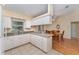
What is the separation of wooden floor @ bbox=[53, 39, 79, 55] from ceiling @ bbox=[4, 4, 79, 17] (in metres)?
0.50

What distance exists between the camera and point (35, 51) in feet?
4.67

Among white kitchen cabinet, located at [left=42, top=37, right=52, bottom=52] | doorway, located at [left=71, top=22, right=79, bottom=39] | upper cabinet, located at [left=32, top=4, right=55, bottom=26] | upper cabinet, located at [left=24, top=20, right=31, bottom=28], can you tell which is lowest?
white kitchen cabinet, located at [left=42, top=37, right=52, bottom=52]

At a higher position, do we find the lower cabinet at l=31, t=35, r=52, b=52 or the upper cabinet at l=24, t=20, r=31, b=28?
the upper cabinet at l=24, t=20, r=31, b=28

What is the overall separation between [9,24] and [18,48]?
0.43 meters

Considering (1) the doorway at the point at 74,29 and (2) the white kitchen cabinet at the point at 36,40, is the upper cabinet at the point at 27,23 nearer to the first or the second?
(2) the white kitchen cabinet at the point at 36,40

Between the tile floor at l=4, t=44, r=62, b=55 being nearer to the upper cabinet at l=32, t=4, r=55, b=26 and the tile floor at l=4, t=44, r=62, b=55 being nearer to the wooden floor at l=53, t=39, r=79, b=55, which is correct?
the wooden floor at l=53, t=39, r=79, b=55

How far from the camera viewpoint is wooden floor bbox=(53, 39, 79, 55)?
1364 millimetres

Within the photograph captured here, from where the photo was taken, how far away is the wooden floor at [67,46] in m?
1.36

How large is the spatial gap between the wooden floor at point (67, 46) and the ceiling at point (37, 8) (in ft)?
1.63

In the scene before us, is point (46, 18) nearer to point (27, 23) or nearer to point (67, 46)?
point (27, 23)

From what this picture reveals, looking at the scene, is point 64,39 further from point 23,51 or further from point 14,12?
point 14,12

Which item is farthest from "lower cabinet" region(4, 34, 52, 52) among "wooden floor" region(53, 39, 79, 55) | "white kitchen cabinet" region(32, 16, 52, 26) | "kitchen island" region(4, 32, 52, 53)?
"white kitchen cabinet" region(32, 16, 52, 26)

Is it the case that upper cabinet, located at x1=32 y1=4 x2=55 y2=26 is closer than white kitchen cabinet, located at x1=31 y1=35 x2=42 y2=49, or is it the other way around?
upper cabinet, located at x1=32 y1=4 x2=55 y2=26
